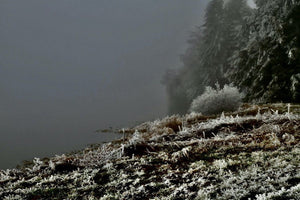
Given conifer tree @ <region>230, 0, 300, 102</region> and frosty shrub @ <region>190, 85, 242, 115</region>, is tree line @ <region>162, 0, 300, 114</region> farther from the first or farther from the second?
frosty shrub @ <region>190, 85, 242, 115</region>

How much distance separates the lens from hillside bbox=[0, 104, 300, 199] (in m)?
4.17

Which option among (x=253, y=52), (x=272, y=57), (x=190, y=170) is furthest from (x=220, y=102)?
(x=253, y=52)

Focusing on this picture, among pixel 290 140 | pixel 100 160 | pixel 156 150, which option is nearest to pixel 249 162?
pixel 290 140

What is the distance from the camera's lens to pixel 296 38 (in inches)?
1271

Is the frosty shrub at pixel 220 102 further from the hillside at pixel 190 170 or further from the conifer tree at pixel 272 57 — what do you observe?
the conifer tree at pixel 272 57

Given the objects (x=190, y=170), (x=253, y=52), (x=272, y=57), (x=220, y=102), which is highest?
(x=253, y=52)

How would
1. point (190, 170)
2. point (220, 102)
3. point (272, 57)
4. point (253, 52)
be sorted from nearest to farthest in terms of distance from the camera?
1. point (190, 170)
2. point (220, 102)
3. point (272, 57)
4. point (253, 52)

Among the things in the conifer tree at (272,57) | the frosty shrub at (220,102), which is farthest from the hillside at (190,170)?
the conifer tree at (272,57)

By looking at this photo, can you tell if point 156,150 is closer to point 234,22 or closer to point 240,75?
point 240,75

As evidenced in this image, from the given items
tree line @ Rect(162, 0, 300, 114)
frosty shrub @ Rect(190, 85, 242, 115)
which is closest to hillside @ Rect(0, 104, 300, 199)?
frosty shrub @ Rect(190, 85, 242, 115)

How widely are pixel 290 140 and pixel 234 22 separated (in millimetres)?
58167

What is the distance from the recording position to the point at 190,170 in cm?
531

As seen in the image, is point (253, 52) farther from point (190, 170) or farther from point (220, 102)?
point (190, 170)

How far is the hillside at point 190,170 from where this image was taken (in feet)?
13.7
